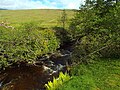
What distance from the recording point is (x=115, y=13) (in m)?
36.2

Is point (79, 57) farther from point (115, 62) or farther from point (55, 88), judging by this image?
point (55, 88)

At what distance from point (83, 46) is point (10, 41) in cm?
1496

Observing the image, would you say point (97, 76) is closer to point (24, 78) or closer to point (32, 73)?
point (24, 78)

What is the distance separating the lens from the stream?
1292 inches

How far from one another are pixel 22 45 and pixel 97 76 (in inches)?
857

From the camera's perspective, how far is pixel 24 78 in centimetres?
3625

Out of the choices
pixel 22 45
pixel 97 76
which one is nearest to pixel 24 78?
pixel 22 45

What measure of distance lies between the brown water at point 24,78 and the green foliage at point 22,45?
1.90m

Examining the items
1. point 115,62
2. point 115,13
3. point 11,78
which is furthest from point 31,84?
point 115,13

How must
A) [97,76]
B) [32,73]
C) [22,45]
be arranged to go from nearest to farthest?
1. [97,76]
2. [32,73]
3. [22,45]

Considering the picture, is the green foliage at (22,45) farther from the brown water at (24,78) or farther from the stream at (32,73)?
the brown water at (24,78)

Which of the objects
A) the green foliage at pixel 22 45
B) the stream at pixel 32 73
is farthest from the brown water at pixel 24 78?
the green foliage at pixel 22 45

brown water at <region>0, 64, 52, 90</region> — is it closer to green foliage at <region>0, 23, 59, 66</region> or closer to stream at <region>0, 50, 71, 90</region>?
stream at <region>0, 50, 71, 90</region>

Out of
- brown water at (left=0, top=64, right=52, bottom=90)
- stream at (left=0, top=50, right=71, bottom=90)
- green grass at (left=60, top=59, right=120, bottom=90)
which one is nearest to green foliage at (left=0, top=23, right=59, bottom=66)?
stream at (left=0, top=50, right=71, bottom=90)
